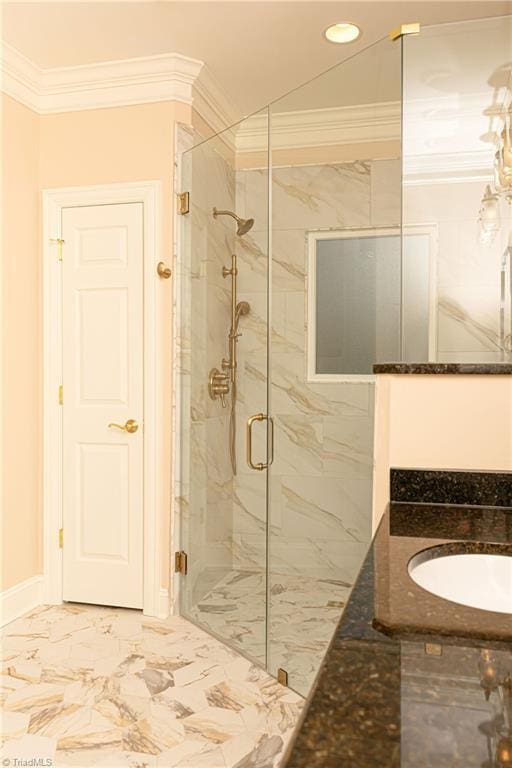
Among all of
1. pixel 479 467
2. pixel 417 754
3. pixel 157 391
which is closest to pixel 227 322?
pixel 157 391

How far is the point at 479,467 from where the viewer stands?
4.64 ft

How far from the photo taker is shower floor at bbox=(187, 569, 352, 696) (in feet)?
7.77

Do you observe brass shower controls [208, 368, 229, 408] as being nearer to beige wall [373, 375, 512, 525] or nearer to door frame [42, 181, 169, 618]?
door frame [42, 181, 169, 618]

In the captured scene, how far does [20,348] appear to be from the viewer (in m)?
3.11

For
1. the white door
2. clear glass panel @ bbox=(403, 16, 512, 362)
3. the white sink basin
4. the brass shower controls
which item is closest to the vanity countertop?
the white sink basin

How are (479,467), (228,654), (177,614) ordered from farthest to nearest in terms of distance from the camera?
1. (177,614)
2. (228,654)
3. (479,467)

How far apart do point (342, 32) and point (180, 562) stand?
2665 mm

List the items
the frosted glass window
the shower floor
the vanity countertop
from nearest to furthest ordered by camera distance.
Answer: the vanity countertop
the frosted glass window
the shower floor

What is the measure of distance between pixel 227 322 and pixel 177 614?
1495 mm

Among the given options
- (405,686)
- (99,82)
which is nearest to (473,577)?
(405,686)

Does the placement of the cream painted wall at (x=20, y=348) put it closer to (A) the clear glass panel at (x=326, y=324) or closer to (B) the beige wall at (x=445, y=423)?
(A) the clear glass panel at (x=326, y=324)

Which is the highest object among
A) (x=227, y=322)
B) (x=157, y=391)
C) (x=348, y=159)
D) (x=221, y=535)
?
(x=348, y=159)

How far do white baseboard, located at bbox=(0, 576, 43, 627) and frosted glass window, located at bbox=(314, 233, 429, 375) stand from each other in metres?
1.94

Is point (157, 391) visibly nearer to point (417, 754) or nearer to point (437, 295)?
point (437, 295)
